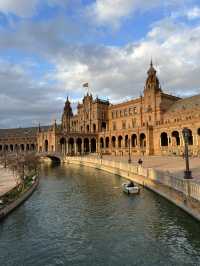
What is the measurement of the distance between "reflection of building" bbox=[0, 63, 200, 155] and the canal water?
53.5 meters

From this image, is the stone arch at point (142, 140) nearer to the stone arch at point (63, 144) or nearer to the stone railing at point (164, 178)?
the stone arch at point (63, 144)

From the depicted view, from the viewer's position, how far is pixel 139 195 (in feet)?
113

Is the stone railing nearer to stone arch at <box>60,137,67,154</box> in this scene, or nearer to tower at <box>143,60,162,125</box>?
tower at <box>143,60,162,125</box>

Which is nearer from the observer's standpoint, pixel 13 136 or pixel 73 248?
pixel 73 248

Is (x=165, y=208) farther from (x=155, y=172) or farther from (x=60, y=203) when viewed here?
(x=60, y=203)

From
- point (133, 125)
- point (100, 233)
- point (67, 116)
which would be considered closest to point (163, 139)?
point (133, 125)

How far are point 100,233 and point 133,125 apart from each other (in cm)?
10439

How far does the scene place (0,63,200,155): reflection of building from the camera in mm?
89938

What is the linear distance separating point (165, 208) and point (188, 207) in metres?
3.68

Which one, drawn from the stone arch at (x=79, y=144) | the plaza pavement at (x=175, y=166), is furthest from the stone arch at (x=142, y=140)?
the plaza pavement at (x=175, y=166)

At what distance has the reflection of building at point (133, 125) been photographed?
8994 cm

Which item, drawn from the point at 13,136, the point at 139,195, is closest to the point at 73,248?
the point at 139,195

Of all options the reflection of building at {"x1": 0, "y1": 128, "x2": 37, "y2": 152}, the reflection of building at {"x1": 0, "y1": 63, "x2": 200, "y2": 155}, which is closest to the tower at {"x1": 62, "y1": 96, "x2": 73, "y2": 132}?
the reflection of building at {"x1": 0, "y1": 63, "x2": 200, "y2": 155}

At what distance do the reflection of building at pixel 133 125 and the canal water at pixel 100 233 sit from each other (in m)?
53.5
